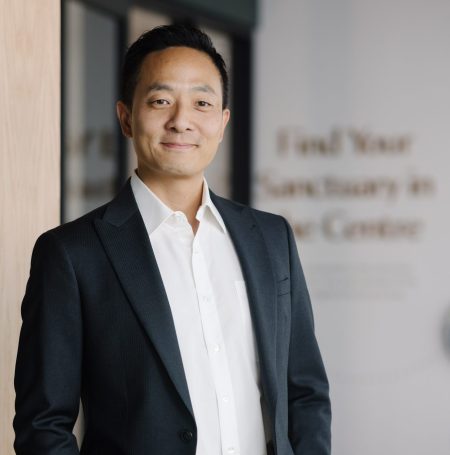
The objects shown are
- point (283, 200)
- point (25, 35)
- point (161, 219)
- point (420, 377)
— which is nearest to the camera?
point (161, 219)

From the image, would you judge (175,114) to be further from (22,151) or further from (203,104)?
(22,151)

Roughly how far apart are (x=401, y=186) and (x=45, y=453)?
367cm

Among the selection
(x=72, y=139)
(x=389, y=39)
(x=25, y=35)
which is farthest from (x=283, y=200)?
(x=25, y=35)

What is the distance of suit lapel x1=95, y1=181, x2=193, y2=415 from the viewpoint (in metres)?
1.59

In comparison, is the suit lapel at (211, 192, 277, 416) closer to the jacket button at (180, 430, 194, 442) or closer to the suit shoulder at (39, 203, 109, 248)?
the jacket button at (180, 430, 194, 442)

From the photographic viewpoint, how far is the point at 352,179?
5062mm

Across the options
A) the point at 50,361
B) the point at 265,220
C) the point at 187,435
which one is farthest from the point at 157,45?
the point at 187,435

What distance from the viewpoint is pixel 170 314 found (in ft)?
5.34

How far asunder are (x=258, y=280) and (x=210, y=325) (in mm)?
151

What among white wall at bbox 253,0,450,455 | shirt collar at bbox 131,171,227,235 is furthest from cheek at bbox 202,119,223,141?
white wall at bbox 253,0,450,455

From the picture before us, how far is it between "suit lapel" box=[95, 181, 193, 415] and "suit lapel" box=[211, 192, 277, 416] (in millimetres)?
180

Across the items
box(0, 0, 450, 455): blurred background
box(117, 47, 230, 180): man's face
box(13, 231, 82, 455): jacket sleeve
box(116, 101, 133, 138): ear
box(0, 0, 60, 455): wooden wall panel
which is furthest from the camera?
box(0, 0, 450, 455): blurred background

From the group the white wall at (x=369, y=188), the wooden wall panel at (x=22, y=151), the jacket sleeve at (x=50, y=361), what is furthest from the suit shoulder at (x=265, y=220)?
the white wall at (x=369, y=188)

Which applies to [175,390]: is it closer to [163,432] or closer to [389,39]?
[163,432]
